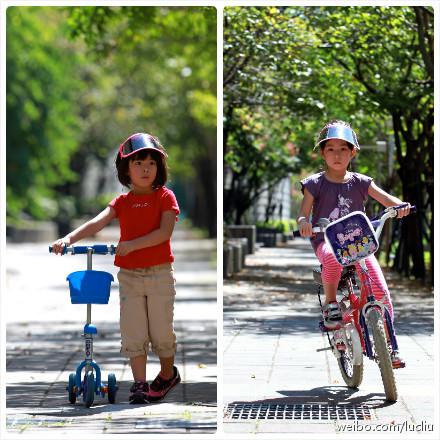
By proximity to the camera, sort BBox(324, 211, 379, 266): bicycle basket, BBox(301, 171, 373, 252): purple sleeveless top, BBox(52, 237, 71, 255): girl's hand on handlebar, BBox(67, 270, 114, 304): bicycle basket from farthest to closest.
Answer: BBox(67, 270, 114, 304): bicycle basket → BBox(52, 237, 71, 255): girl's hand on handlebar → BBox(301, 171, 373, 252): purple sleeveless top → BBox(324, 211, 379, 266): bicycle basket

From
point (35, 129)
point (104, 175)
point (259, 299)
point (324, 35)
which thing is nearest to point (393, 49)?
point (324, 35)

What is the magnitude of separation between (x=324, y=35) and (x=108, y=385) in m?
2.25

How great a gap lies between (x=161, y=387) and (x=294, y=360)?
87 centimetres

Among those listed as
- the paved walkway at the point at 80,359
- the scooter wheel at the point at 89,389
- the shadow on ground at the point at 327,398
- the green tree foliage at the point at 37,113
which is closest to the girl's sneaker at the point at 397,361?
the shadow on ground at the point at 327,398

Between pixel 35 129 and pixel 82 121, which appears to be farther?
pixel 82 121

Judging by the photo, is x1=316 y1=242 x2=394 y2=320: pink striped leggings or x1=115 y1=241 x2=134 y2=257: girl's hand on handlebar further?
x1=115 y1=241 x2=134 y2=257: girl's hand on handlebar

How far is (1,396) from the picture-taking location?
702 cm

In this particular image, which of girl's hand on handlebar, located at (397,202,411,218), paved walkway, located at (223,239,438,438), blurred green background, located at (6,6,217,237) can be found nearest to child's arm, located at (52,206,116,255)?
paved walkway, located at (223,239,438,438)

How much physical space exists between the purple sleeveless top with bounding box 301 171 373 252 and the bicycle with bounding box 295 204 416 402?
130 millimetres

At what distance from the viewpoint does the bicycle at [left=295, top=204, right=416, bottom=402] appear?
6.74 m

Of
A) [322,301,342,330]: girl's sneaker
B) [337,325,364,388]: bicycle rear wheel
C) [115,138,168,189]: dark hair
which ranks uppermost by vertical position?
[115,138,168,189]: dark hair

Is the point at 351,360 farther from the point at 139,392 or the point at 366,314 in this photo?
the point at 139,392

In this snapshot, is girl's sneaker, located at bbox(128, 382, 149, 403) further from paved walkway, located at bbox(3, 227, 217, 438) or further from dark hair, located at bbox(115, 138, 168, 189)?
dark hair, located at bbox(115, 138, 168, 189)

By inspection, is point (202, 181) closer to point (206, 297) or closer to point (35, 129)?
point (35, 129)
